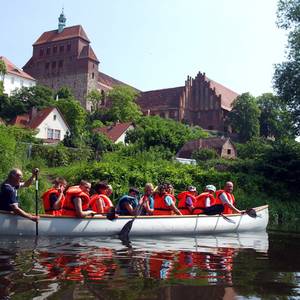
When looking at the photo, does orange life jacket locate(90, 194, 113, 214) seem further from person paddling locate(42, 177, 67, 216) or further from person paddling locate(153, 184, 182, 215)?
person paddling locate(153, 184, 182, 215)

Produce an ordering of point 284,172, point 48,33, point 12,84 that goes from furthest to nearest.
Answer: point 48,33, point 12,84, point 284,172

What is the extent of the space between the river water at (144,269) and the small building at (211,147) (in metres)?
43.0

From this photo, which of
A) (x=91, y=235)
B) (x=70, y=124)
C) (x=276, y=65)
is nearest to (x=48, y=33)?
(x=70, y=124)

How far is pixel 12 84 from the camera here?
286 feet

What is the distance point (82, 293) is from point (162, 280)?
1381 mm

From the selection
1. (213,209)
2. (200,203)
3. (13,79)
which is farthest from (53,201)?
(13,79)

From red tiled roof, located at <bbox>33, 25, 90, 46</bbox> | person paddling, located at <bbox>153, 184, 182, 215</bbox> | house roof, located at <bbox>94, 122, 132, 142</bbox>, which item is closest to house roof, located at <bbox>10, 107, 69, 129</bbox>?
house roof, located at <bbox>94, 122, 132, 142</bbox>

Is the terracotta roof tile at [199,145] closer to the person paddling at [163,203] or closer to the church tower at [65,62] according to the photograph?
the church tower at [65,62]

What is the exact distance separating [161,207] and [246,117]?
6464 cm

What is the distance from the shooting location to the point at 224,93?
92625 mm

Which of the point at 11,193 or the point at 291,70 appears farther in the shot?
the point at 291,70

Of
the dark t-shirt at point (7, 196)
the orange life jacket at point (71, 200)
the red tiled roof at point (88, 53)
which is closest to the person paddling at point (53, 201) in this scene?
the orange life jacket at point (71, 200)

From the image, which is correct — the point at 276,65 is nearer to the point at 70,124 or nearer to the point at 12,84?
the point at 70,124

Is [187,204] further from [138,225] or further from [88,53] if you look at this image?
[88,53]
